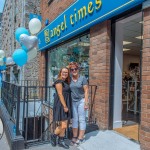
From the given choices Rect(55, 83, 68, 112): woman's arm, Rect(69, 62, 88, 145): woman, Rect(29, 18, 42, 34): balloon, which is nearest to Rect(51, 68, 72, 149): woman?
Rect(55, 83, 68, 112): woman's arm

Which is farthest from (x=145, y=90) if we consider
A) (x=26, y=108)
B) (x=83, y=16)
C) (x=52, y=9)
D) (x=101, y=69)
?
(x=52, y=9)

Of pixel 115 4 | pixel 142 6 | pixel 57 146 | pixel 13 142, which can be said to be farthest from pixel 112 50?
pixel 13 142

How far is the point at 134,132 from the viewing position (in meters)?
4.45

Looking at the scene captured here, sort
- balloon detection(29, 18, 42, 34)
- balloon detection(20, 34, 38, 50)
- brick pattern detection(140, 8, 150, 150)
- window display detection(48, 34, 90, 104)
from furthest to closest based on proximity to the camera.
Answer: balloon detection(29, 18, 42, 34) → balloon detection(20, 34, 38, 50) → window display detection(48, 34, 90, 104) → brick pattern detection(140, 8, 150, 150)

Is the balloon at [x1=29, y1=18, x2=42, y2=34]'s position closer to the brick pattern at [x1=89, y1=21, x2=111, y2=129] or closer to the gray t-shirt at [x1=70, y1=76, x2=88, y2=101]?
the brick pattern at [x1=89, y1=21, x2=111, y2=129]

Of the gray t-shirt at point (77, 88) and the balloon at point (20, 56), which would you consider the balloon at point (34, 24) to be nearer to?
the balloon at point (20, 56)

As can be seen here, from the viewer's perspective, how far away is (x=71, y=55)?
22.4ft

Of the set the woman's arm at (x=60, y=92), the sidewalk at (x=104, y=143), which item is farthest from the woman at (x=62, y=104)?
the sidewalk at (x=104, y=143)

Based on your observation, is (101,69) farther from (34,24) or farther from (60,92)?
(34,24)

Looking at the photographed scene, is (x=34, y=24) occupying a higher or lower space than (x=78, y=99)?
higher

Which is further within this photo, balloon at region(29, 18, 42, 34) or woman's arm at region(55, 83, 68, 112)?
balloon at region(29, 18, 42, 34)

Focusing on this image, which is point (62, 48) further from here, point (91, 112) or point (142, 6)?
point (142, 6)

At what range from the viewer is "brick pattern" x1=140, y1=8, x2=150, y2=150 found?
3.31 metres

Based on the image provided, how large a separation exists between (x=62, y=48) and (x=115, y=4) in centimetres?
385
